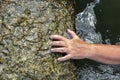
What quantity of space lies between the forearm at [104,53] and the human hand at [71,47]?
0.26ft

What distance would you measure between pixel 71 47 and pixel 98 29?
94cm

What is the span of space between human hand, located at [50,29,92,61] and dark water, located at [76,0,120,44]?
0.71 meters

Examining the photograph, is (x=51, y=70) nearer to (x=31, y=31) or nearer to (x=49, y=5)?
(x=31, y=31)

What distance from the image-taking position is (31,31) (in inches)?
150

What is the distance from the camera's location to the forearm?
4.09m

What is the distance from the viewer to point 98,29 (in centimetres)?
474

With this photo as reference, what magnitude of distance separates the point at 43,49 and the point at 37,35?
178mm

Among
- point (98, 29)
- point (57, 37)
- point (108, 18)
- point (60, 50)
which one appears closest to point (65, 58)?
point (60, 50)

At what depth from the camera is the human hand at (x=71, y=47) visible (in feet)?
12.6

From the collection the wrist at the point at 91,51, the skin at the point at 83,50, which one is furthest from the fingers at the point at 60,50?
the wrist at the point at 91,51

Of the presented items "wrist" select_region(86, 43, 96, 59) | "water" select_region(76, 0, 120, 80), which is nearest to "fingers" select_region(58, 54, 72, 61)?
"wrist" select_region(86, 43, 96, 59)

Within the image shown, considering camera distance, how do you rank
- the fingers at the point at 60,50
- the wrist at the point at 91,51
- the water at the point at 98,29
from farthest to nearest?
the water at the point at 98,29, the wrist at the point at 91,51, the fingers at the point at 60,50

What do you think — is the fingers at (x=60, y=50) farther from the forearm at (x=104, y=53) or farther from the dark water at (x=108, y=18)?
the dark water at (x=108, y=18)

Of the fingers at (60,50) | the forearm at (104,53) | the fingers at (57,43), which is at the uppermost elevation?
the fingers at (57,43)
